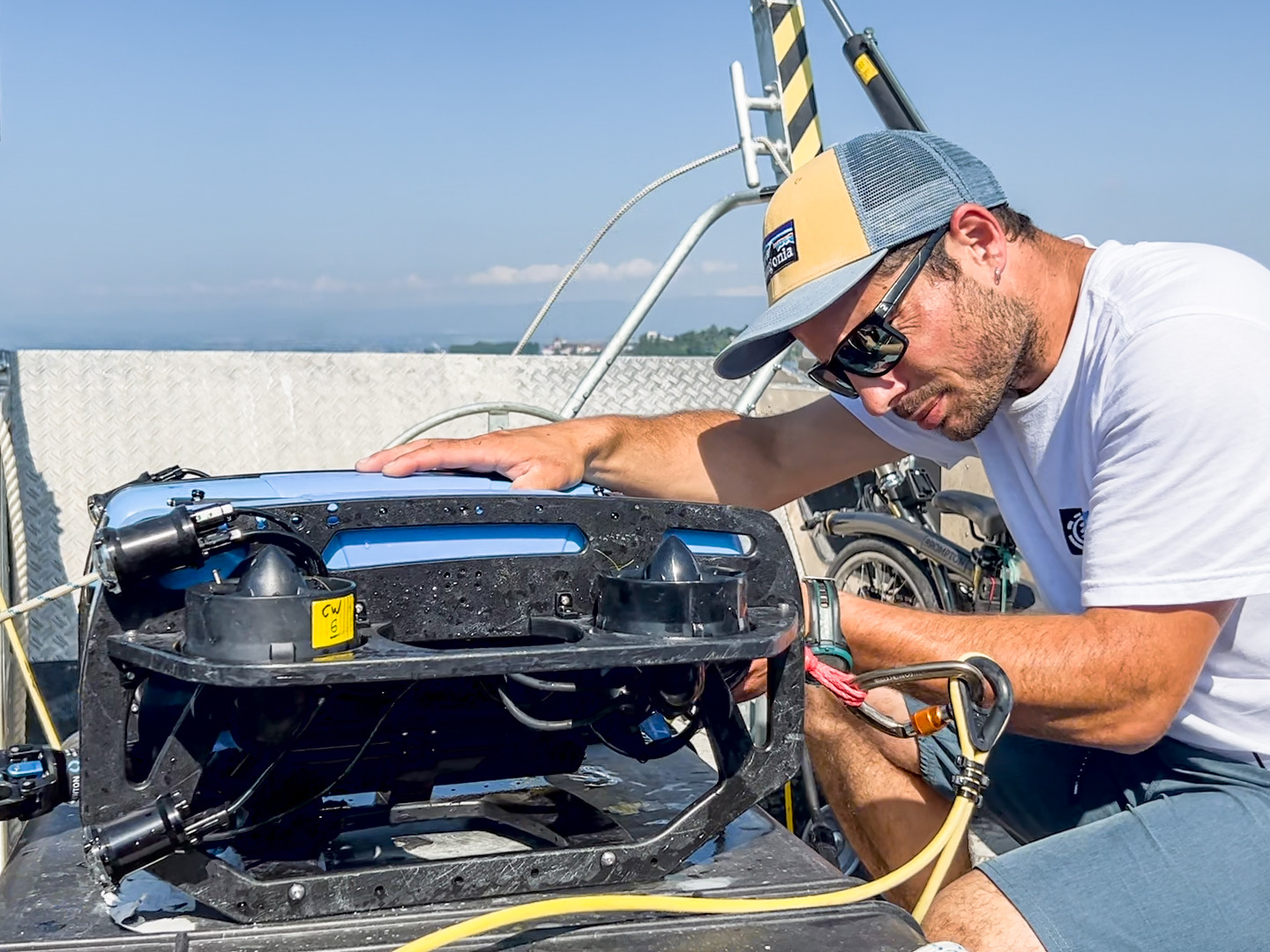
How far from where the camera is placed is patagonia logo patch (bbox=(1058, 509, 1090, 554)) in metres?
2.01

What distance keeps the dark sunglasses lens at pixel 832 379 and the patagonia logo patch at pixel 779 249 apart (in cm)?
17


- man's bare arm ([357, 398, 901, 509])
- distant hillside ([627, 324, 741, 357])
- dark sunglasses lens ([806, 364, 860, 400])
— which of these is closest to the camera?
dark sunglasses lens ([806, 364, 860, 400])

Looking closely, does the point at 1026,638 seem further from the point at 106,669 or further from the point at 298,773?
the point at 106,669

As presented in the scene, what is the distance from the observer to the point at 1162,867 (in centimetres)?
169

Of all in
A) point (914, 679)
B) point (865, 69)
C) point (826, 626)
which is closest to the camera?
point (914, 679)

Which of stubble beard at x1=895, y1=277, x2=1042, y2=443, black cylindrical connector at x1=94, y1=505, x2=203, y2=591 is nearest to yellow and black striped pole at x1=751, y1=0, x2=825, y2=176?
stubble beard at x1=895, y1=277, x2=1042, y2=443

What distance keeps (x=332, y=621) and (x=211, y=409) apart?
354 cm

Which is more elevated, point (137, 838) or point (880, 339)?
point (880, 339)

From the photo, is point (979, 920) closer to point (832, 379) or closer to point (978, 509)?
point (832, 379)

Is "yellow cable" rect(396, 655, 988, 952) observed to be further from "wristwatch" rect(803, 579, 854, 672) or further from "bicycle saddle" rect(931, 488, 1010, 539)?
"bicycle saddle" rect(931, 488, 1010, 539)

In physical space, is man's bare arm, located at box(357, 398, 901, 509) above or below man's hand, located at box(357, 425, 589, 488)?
below

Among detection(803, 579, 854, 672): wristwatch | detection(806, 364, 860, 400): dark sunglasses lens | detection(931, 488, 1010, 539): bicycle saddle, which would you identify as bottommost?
detection(931, 488, 1010, 539): bicycle saddle

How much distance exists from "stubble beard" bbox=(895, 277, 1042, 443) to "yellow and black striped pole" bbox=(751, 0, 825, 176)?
7.66 feet

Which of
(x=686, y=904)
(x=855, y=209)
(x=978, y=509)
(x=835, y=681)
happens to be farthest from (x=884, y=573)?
(x=686, y=904)
